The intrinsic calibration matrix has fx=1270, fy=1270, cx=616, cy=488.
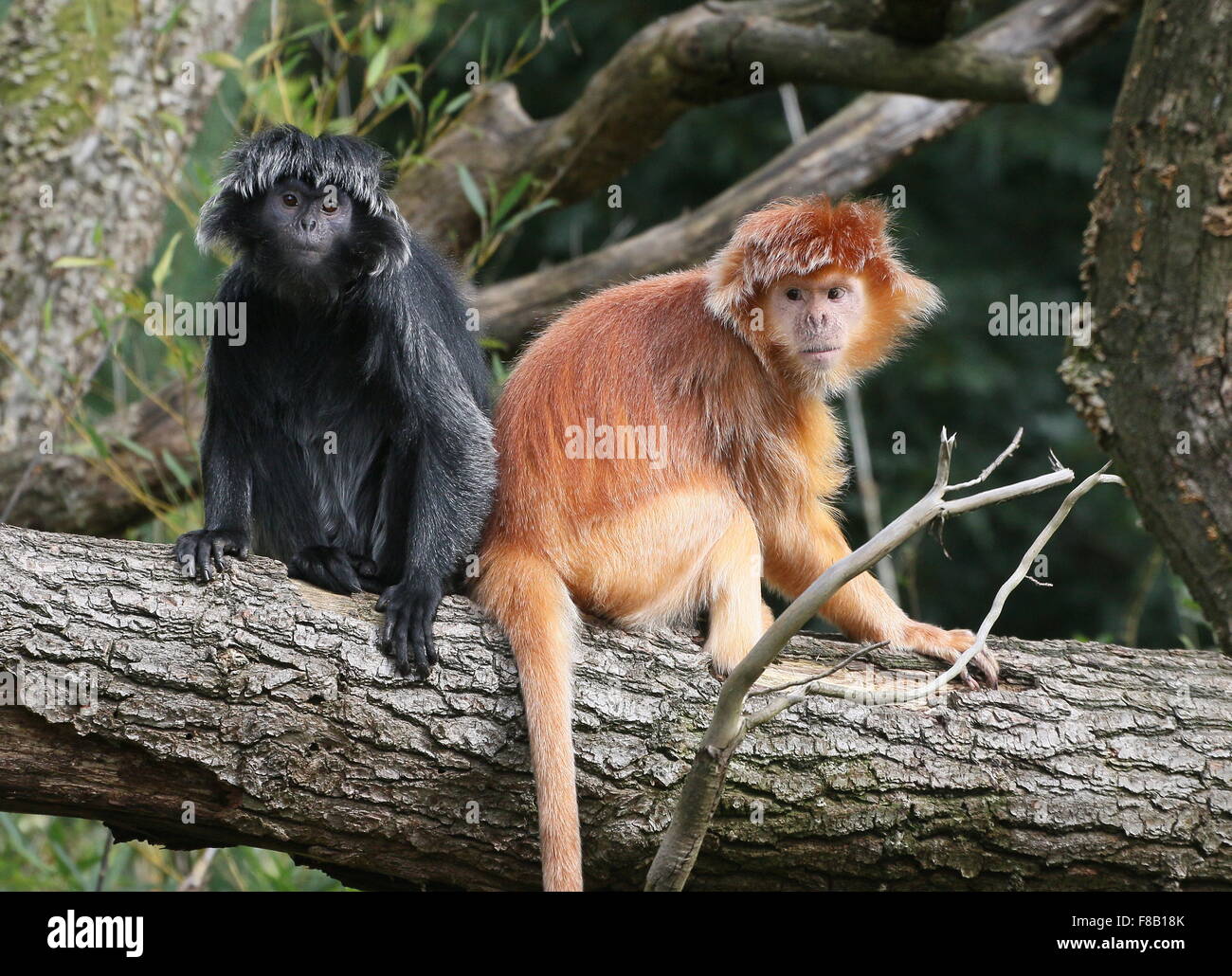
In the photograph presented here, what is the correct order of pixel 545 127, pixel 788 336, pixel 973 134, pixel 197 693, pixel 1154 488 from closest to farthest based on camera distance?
pixel 197 693 → pixel 788 336 → pixel 1154 488 → pixel 545 127 → pixel 973 134

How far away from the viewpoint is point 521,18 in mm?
10836

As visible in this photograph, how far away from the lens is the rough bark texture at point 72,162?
5.20m

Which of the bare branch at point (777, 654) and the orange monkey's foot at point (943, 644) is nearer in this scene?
the bare branch at point (777, 654)

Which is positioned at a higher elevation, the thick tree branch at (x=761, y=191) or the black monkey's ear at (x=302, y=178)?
the thick tree branch at (x=761, y=191)

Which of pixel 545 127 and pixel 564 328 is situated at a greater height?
pixel 545 127

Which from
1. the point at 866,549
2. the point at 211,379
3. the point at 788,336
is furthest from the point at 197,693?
the point at 788,336

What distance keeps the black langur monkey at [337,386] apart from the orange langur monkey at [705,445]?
0.20 m

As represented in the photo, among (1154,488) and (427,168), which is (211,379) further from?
(1154,488)

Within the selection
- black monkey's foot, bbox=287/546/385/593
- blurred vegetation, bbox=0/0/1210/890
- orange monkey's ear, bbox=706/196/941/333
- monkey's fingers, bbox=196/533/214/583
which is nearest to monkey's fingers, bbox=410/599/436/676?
black monkey's foot, bbox=287/546/385/593

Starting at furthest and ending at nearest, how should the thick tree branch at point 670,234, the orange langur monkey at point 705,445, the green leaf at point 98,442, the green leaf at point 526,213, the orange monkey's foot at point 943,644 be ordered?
the thick tree branch at point 670,234
the green leaf at point 526,213
the green leaf at point 98,442
the orange langur monkey at point 705,445
the orange monkey's foot at point 943,644

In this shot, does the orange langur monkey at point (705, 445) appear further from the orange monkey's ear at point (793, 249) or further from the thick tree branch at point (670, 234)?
the thick tree branch at point (670, 234)

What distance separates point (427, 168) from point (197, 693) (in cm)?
343

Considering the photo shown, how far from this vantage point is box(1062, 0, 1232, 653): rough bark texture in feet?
13.1

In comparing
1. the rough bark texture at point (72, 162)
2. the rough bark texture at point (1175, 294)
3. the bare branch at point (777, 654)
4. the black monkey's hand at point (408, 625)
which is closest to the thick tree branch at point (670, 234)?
the rough bark texture at point (72, 162)
